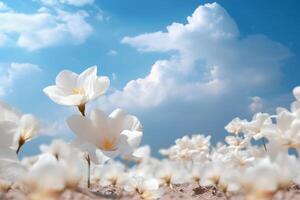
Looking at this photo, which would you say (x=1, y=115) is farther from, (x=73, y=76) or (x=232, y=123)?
(x=232, y=123)

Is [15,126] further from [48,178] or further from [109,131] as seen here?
[109,131]

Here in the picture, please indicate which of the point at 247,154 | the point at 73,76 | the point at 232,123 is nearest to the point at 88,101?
the point at 73,76

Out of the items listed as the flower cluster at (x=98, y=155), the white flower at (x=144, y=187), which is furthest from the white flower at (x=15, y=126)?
the white flower at (x=144, y=187)

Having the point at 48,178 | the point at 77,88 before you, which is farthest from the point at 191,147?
the point at 48,178

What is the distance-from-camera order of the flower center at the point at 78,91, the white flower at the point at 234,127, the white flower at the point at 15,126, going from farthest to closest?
the white flower at the point at 234,127
the flower center at the point at 78,91
the white flower at the point at 15,126

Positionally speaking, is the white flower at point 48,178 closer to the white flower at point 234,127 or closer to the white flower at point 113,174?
the white flower at point 113,174

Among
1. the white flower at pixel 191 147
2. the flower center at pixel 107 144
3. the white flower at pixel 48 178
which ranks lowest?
the white flower at pixel 48 178

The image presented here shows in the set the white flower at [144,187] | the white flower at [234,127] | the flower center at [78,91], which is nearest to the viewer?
the flower center at [78,91]

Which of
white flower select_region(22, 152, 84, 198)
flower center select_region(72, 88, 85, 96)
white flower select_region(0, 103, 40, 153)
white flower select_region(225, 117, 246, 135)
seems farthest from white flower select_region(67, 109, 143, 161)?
white flower select_region(225, 117, 246, 135)
